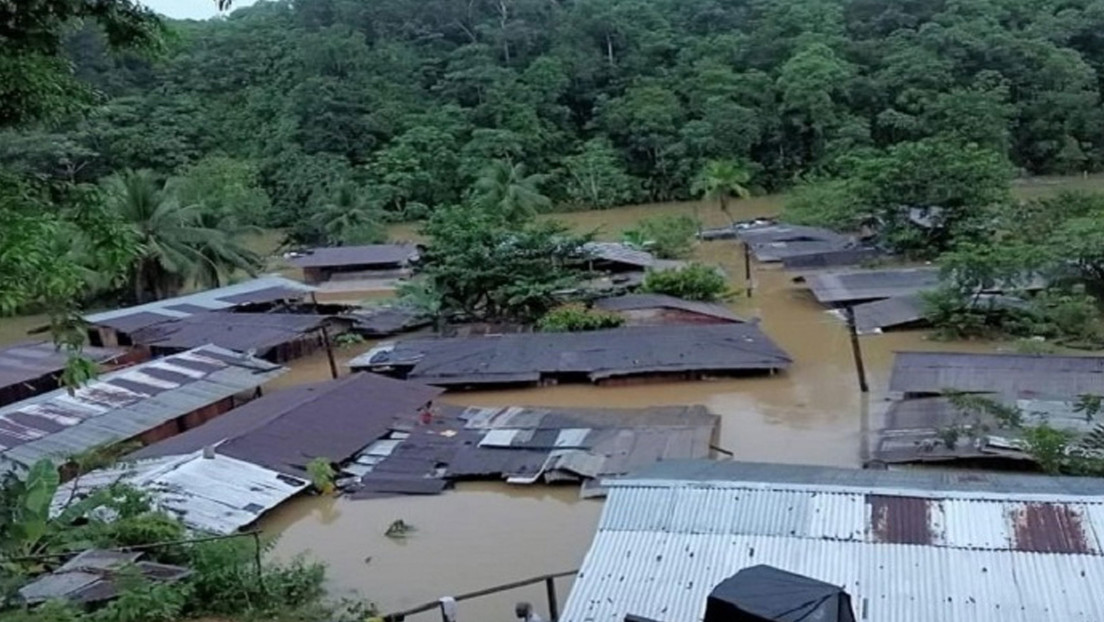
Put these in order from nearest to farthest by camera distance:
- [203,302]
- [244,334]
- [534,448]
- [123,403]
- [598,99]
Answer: [534,448] → [123,403] → [244,334] → [203,302] → [598,99]

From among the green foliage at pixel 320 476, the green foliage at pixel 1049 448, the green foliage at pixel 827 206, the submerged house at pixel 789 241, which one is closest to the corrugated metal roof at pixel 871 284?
the submerged house at pixel 789 241

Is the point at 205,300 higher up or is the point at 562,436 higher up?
the point at 205,300

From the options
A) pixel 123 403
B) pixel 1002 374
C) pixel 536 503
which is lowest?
pixel 536 503

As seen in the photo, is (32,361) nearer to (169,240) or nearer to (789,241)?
(169,240)

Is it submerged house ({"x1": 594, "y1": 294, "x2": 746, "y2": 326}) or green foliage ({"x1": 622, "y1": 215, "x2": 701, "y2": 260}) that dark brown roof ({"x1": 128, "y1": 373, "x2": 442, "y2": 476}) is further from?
green foliage ({"x1": 622, "y1": 215, "x2": 701, "y2": 260})

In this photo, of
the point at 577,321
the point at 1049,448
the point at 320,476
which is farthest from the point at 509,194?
the point at 1049,448

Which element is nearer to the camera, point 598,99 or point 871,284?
point 871,284

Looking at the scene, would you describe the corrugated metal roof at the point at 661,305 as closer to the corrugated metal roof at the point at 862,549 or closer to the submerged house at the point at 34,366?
the submerged house at the point at 34,366
